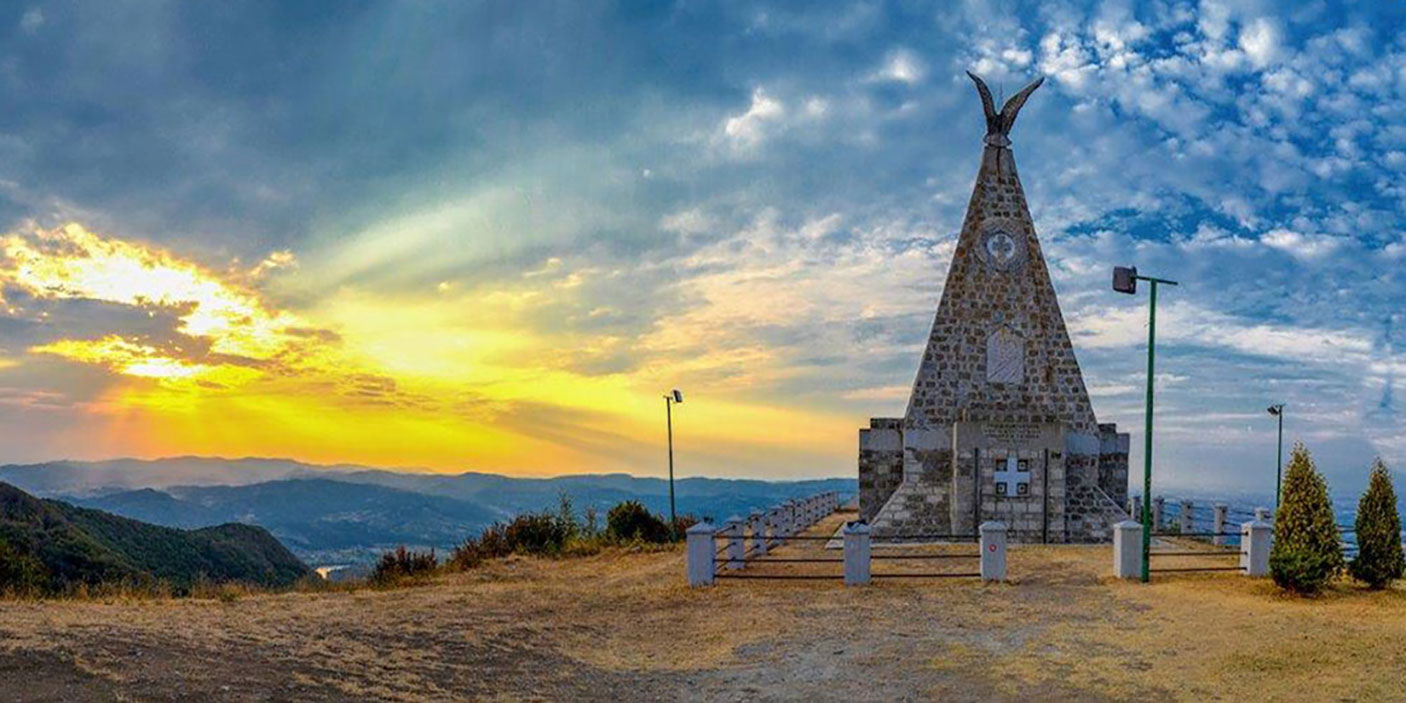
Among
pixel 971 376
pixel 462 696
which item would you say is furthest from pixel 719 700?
pixel 971 376

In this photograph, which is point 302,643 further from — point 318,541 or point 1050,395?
point 318,541

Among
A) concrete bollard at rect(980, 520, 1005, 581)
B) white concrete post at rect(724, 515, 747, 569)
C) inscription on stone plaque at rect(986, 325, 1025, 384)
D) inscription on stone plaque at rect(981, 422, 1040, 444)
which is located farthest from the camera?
inscription on stone plaque at rect(986, 325, 1025, 384)

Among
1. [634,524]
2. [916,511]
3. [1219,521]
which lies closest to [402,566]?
[634,524]

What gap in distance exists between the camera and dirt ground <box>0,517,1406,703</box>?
9.92 meters

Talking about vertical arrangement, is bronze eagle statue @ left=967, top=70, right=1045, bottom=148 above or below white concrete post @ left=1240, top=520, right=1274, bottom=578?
above

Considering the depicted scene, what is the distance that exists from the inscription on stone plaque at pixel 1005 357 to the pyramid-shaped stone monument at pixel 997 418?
3cm

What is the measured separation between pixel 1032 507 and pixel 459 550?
14.3m

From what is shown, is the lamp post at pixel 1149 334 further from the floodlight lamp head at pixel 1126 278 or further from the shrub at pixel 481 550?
the shrub at pixel 481 550

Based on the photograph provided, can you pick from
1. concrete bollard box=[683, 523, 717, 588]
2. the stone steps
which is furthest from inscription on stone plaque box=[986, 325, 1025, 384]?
concrete bollard box=[683, 523, 717, 588]

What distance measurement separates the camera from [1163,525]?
A: 27.7 m

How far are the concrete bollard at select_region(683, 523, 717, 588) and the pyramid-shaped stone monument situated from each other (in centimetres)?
770

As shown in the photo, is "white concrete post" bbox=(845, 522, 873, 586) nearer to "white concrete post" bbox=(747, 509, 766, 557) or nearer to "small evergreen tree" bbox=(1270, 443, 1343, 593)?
"white concrete post" bbox=(747, 509, 766, 557)

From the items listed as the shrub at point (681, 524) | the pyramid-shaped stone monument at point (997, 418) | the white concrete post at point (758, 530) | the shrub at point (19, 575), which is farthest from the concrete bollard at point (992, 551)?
the shrub at point (19, 575)

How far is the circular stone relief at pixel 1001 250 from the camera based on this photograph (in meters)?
25.7
